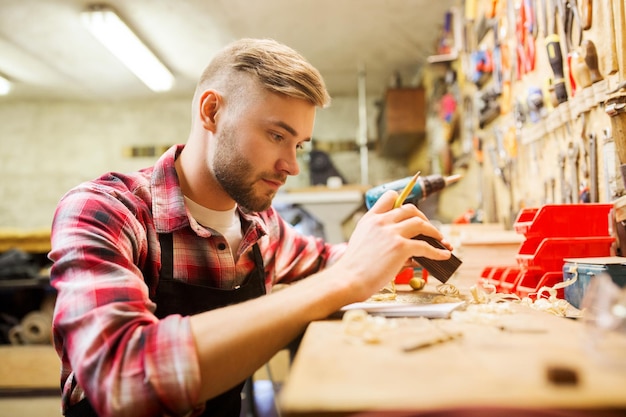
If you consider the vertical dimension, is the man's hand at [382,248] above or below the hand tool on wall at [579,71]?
below

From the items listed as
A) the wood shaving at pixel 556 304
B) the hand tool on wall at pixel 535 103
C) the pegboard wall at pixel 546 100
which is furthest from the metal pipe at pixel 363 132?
the wood shaving at pixel 556 304

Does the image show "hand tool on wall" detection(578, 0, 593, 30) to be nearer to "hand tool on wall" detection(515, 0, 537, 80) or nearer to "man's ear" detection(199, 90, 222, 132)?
"hand tool on wall" detection(515, 0, 537, 80)

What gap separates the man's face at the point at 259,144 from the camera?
132 centimetres

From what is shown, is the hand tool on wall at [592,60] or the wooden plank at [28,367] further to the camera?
the wooden plank at [28,367]

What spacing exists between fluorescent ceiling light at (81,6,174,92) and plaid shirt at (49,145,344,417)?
3.31m

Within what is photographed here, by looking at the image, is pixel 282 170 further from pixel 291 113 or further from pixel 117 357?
pixel 117 357

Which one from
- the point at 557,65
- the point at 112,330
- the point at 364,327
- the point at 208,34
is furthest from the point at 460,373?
the point at 208,34

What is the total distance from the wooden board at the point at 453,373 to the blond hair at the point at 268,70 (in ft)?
2.47

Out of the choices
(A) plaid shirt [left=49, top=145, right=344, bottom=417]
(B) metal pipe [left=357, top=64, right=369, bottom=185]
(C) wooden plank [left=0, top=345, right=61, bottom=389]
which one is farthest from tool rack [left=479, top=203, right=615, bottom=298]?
(B) metal pipe [left=357, top=64, right=369, bottom=185]

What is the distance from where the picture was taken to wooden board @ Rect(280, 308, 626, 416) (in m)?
0.51

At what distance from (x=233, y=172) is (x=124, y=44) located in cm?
394

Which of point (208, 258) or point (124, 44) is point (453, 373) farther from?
point (124, 44)

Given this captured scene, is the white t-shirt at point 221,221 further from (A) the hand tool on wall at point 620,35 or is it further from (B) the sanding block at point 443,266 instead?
(A) the hand tool on wall at point 620,35

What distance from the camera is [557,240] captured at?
134cm
